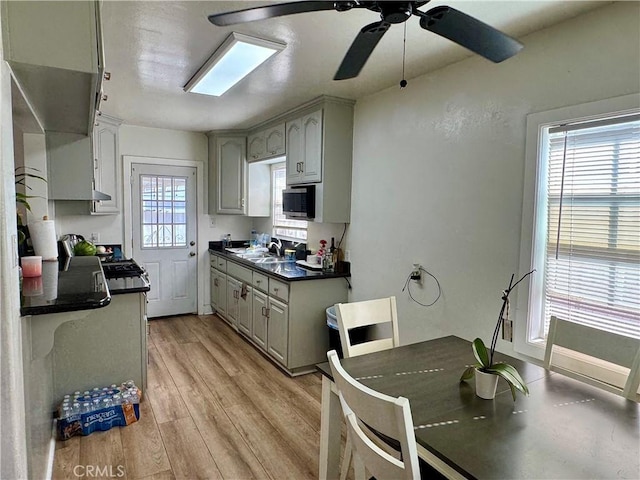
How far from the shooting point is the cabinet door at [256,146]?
4504 mm

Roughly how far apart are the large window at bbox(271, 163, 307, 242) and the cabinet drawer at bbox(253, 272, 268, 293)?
2.93 ft

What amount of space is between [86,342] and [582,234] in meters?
3.12

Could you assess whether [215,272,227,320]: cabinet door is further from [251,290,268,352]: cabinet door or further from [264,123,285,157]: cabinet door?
[264,123,285,157]: cabinet door

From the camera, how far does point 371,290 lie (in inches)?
131

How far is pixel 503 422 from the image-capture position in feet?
4.22

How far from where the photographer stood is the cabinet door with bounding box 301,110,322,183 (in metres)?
3.41

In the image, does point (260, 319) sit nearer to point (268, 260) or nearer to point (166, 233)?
point (268, 260)

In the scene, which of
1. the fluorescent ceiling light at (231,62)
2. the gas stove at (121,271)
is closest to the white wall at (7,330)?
the fluorescent ceiling light at (231,62)

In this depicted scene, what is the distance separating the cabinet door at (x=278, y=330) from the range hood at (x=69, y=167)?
185 centimetres

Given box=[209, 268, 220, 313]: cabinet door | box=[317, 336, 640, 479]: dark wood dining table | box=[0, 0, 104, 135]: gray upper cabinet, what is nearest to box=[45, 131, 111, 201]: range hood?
box=[0, 0, 104, 135]: gray upper cabinet

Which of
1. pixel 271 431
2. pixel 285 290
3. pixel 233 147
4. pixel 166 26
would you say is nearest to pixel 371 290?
pixel 285 290

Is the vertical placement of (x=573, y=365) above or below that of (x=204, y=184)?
below

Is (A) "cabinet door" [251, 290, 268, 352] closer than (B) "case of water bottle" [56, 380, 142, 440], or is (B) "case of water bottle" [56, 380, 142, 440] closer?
(B) "case of water bottle" [56, 380, 142, 440]

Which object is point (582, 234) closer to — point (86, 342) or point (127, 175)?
point (86, 342)
